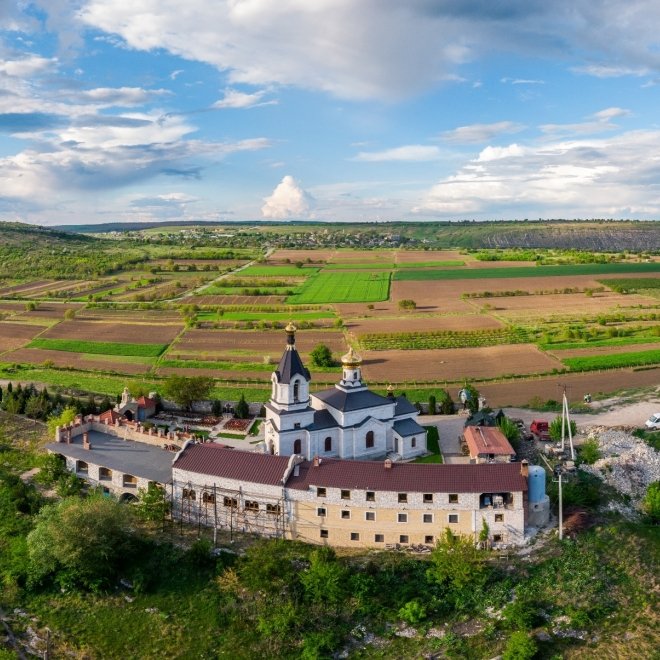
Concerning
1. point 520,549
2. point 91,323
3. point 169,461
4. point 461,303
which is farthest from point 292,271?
point 520,549

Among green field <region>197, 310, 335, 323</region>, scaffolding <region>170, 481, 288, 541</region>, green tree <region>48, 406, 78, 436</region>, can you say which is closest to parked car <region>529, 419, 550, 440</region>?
scaffolding <region>170, 481, 288, 541</region>

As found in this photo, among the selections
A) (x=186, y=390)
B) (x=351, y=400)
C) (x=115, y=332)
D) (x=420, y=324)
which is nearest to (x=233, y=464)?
(x=351, y=400)

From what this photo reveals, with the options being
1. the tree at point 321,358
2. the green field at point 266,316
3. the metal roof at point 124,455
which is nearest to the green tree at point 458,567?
the metal roof at point 124,455

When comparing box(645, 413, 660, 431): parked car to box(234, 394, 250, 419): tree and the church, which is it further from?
box(234, 394, 250, 419): tree

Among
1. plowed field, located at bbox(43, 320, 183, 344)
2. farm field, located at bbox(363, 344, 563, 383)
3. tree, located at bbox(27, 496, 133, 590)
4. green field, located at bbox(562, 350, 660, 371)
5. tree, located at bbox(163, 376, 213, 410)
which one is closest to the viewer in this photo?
tree, located at bbox(27, 496, 133, 590)

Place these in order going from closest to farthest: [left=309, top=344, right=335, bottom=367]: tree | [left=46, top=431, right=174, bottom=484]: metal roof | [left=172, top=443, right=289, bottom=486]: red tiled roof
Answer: [left=172, top=443, right=289, bottom=486]: red tiled roof < [left=46, top=431, right=174, bottom=484]: metal roof < [left=309, top=344, right=335, bottom=367]: tree

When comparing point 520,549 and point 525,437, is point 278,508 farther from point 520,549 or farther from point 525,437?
point 525,437
